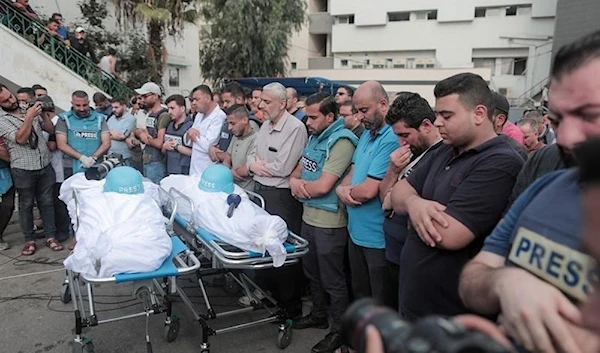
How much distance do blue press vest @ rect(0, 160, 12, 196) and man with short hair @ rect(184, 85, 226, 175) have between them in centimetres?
224

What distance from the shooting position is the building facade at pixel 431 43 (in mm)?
23219

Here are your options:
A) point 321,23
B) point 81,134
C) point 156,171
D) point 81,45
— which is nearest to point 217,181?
point 156,171

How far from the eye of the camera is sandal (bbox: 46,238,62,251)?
5.21 metres

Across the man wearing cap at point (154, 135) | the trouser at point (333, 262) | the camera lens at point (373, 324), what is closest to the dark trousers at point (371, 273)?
the trouser at point (333, 262)

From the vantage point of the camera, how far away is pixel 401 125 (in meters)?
2.67

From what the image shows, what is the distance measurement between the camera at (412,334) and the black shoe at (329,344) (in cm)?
259

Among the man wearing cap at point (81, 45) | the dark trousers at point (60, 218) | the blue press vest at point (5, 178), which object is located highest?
the man wearing cap at point (81, 45)

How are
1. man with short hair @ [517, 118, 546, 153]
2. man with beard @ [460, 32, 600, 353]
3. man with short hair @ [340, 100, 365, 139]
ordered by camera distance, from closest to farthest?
1. man with beard @ [460, 32, 600, 353]
2. man with short hair @ [340, 100, 365, 139]
3. man with short hair @ [517, 118, 546, 153]

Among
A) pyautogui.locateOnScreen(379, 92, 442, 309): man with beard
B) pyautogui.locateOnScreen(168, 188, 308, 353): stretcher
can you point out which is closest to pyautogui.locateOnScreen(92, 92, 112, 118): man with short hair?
pyautogui.locateOnScreen(168, 188, 308, 353): stretcher

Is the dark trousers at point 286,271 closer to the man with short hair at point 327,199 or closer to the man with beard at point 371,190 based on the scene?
the man with short hair at point 327,199

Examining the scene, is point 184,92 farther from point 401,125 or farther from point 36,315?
point 401,125

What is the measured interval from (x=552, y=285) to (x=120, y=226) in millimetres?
2458

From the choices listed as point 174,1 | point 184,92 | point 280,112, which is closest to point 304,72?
point 184,92

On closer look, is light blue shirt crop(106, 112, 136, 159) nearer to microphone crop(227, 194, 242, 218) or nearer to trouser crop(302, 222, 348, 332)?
microphone crop(227, 194, 242, 218)
